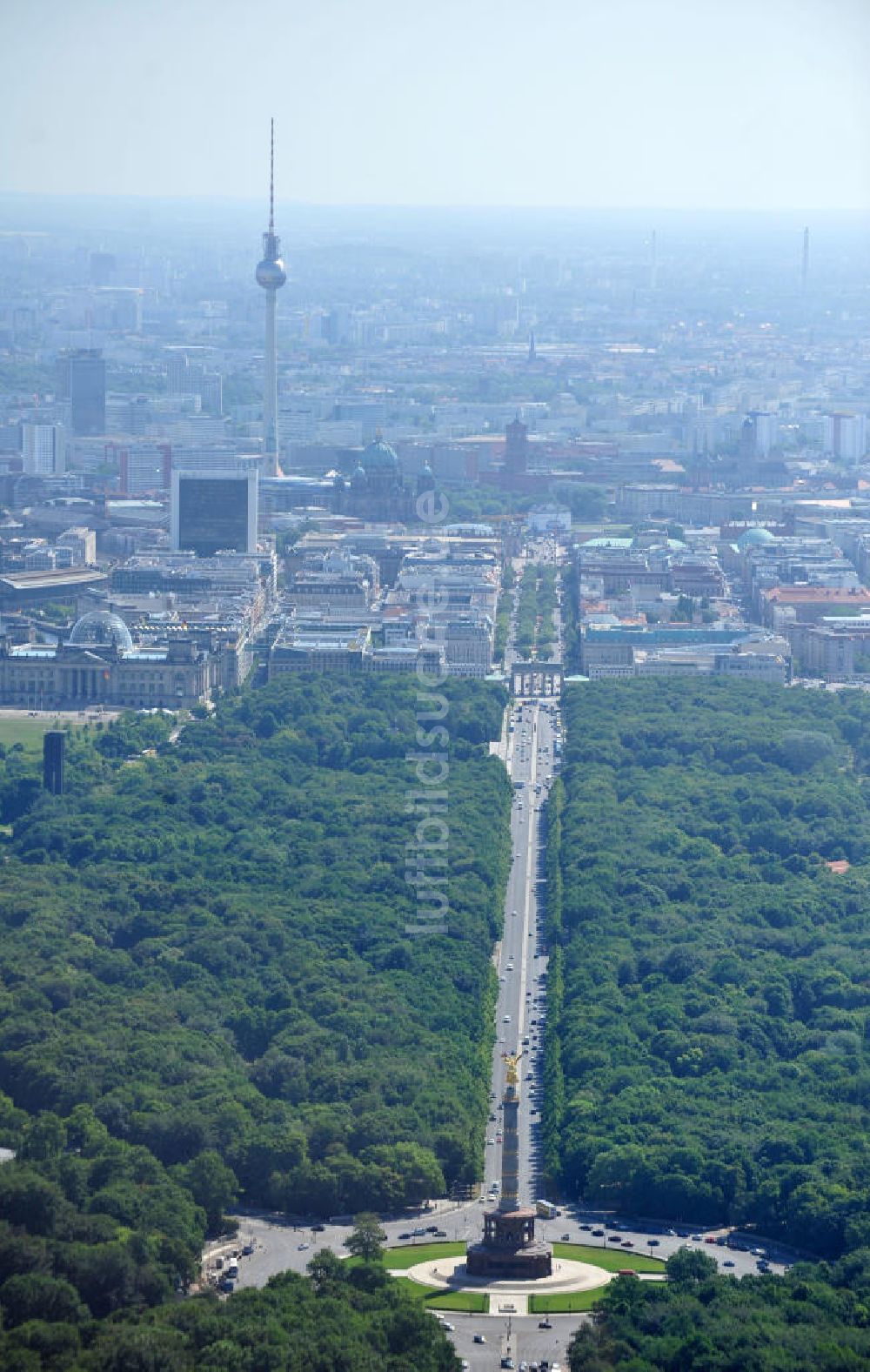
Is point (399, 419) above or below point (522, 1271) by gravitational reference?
above

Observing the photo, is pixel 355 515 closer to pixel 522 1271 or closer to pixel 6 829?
pixel 6 829

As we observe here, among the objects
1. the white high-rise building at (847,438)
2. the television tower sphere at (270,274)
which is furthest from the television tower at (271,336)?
the white high-rise building at (847,438)

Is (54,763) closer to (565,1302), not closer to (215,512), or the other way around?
(565,1302)

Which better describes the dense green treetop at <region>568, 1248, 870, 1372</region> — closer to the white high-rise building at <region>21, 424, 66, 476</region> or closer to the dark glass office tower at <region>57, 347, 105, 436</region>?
the white high-rise building at <region>21, 424, 66, 476</region>

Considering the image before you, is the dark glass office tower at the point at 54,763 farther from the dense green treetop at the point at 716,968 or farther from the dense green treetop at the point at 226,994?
the dense green treetop at the point at 716,968

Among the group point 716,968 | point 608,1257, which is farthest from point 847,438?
point 608,1257

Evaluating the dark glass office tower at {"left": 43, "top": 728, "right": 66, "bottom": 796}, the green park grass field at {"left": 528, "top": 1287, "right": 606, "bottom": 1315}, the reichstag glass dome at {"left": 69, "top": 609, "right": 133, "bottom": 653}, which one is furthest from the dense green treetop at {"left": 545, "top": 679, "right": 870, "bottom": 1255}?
the reichstag glass dome at {"left": 69, "top": 609, "right": 133, "bottom": 653}

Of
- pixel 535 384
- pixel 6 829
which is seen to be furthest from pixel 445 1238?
pixel 535 384
